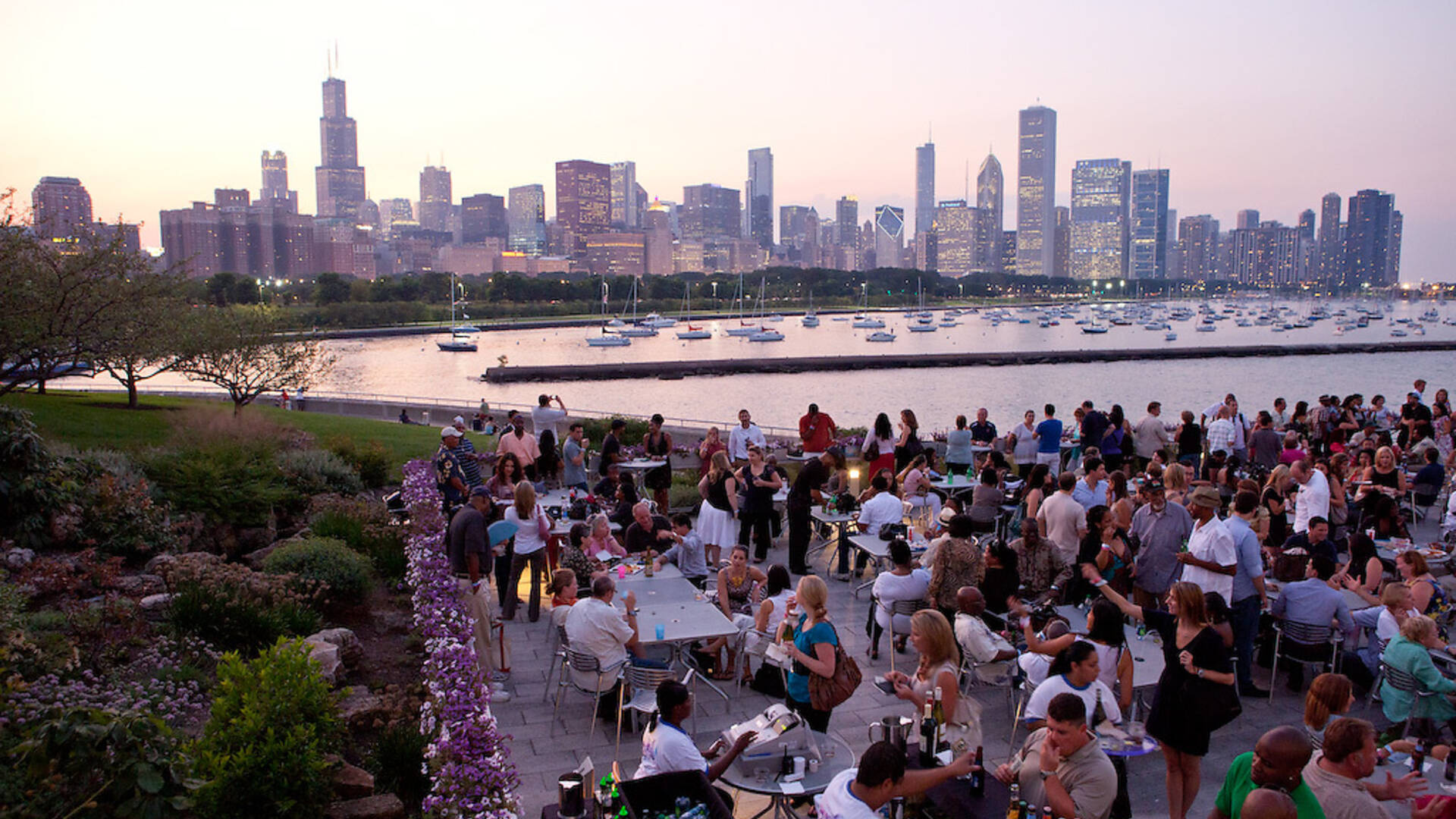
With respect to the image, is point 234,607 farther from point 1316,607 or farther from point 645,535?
point 1316,607

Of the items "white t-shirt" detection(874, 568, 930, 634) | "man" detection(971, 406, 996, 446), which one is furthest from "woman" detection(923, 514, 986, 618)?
"man" detection(971, 406, 996, 446)

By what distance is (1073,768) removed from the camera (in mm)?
4477

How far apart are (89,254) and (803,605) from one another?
646 inches

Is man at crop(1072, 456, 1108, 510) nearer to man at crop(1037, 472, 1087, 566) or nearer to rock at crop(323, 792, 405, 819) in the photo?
man at crop(1037, 472, 1087, 566)

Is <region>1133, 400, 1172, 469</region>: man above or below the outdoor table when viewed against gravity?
above

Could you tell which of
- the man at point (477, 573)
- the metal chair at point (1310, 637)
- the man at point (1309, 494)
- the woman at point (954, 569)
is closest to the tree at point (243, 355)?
the man at point (477, 573)

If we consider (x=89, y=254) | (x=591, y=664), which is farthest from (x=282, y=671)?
(x=89, y=254)

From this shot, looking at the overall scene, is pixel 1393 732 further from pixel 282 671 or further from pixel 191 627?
pixel 191 627

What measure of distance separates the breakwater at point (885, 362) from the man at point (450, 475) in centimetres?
5617

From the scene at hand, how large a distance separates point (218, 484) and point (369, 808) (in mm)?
7828

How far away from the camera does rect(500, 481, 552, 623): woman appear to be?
9289 mm

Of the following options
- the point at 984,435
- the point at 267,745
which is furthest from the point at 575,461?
the point at 267,745

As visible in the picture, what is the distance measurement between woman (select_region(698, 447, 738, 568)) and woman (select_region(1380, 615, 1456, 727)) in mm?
6297

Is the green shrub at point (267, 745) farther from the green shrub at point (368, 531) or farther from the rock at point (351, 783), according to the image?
the green shrub at point (368, 531)
